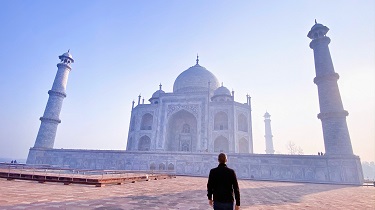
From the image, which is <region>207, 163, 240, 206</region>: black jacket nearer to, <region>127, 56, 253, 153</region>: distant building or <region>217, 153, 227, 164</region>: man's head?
<region>217, 153, 227, 164</region>: man's head

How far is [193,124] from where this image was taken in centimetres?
3002

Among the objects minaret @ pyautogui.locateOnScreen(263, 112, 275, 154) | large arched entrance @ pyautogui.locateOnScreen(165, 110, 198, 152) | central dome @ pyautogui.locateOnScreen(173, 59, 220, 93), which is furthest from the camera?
minaret @ pyautogui.locateOnScreen(263, 112, 275, 154)

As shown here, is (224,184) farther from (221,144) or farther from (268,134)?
(268,134)

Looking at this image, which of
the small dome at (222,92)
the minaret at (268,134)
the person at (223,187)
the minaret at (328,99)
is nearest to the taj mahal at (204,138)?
the minaret at (328,99)

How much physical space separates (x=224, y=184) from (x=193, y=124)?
1080 inches

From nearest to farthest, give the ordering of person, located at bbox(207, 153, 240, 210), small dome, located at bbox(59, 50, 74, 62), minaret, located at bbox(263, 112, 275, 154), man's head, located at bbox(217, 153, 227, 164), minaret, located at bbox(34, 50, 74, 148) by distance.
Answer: person, located at bbox(207, 153, 240, 210)
man's head, located at bbox(217, 153, 227, 164)
minaret, located at bbox(34, 50, 74, 148)
small dome, located at bbox(59, 50, 74, 62)
minaret, located at bbox(263, 112, 275, 154)

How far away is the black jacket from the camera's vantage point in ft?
8.54

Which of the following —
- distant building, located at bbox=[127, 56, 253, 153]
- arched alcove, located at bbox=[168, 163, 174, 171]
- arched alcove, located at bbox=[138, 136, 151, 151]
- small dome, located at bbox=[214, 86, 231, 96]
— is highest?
small dome, located at bbox=[214, 86, 231, 96]

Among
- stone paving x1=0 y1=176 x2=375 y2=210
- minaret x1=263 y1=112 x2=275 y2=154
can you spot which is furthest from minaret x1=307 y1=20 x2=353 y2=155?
minaret x1=263 y1=112 x2=275 y2=154

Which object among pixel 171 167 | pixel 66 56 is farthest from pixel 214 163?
pixel 66 56

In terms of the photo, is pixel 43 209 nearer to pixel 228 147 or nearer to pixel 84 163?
pixel 84 163

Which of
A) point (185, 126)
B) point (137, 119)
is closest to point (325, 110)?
point (185, 126)

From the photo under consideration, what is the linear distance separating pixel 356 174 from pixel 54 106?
31895 mm

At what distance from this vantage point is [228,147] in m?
26.5
